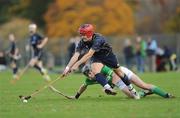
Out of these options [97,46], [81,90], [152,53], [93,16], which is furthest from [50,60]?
[97,46]

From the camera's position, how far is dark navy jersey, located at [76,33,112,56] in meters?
18.1

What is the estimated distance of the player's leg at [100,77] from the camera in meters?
17.7

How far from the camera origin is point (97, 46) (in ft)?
59.4

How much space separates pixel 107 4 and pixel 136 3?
43.5 ft

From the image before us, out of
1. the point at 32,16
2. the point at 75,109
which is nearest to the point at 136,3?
the point at 32,16

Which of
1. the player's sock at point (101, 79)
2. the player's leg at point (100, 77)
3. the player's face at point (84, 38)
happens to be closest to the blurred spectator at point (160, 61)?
the player's leg at point (100, 77)

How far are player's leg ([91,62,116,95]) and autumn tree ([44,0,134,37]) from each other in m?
46.0

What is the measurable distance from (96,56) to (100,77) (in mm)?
742

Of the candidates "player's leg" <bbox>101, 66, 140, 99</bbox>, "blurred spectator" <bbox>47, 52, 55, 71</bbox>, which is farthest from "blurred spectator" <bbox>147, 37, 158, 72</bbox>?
"player's leg" <bbox>101, 66, 140, 99</bbox>

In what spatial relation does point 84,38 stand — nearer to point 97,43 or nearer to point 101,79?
point 97,43

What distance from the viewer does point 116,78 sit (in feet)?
60.7

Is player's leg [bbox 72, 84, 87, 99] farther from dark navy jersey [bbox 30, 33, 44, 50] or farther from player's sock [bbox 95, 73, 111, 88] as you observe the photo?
dark navy jersey [bbox 30, 33, 44, 50]

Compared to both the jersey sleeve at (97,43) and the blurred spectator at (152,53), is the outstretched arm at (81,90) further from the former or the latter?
the blurred spectator at (152,53)

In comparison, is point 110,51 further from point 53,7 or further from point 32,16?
point 32,16
